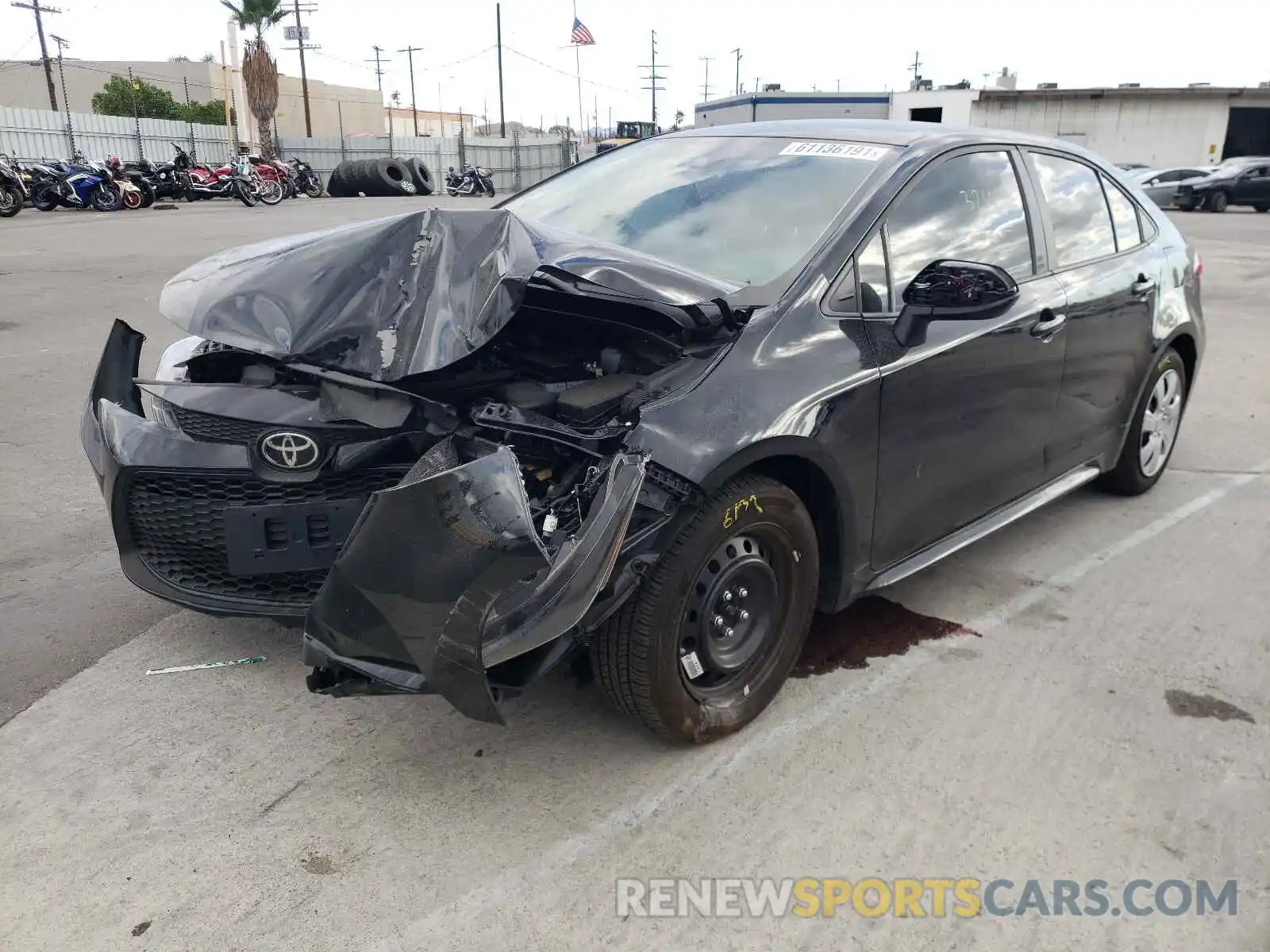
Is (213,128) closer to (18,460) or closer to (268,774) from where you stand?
(18,460)

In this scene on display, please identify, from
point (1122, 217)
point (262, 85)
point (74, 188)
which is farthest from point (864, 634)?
point (262, 85)

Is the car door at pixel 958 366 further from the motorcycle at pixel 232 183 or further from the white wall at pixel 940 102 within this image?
the white wall at pixel 940 102

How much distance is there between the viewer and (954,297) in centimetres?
301

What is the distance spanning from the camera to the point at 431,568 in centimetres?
223

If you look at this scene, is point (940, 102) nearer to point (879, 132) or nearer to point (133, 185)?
point (133, 185)

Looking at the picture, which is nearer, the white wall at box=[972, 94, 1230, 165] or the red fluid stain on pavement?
the red fluid stain on pavement

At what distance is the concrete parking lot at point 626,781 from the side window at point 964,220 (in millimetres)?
1331

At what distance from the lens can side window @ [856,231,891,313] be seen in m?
3.05

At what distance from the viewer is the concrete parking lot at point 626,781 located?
7.43 feet

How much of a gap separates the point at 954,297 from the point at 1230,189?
3207cm

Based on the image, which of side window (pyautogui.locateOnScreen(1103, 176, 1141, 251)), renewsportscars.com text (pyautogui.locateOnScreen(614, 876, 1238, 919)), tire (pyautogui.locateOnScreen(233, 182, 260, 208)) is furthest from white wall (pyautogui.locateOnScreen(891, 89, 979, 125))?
renewsportscars.com text (pyautogui.locateOnScreen(614, 876, 1238, 919))

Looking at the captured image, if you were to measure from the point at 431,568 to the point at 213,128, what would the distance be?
44.5m

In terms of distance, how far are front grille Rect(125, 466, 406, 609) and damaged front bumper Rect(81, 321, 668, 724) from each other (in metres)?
0.29

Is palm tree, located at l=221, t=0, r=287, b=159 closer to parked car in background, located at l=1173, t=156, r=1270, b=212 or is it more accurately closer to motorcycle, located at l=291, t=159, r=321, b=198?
motorcycle, located at l=291, t=159, r=321, b=198
